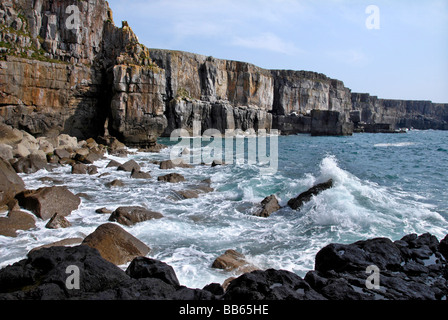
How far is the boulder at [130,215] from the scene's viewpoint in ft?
32.3

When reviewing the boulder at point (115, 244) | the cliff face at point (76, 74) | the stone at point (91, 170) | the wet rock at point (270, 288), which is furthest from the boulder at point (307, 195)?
the cliff face at point (76, 74)

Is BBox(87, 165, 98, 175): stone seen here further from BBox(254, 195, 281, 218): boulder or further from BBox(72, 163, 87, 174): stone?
BBox(254, 195, 281, 218): boulder

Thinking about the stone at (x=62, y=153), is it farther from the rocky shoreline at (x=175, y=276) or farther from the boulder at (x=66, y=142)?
the rocky shoreline at (x=175, y=276)

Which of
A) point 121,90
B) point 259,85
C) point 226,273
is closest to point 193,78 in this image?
point 259,85

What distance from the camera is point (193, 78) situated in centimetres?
5859

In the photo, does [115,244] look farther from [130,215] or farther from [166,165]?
[166,165]

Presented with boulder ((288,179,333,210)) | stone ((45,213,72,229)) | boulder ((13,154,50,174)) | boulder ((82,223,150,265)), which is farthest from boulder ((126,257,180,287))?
boulder ((13,154,50,174))

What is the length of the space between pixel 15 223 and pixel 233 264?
624 cm

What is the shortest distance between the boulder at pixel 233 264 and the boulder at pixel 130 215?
3618 millimetres

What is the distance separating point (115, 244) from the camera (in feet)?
24.3

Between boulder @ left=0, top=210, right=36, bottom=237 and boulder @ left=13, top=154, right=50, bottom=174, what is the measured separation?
28.2 feet

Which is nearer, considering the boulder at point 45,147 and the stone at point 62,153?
the stone at point 62,153

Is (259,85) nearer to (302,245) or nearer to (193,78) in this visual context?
(193,78)

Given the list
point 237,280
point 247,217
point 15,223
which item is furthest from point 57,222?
point 237,280
